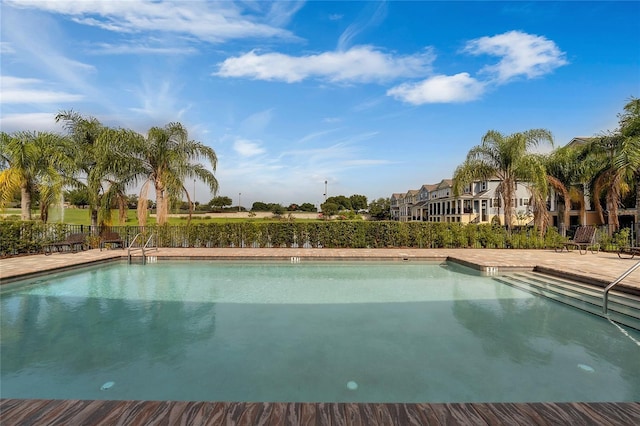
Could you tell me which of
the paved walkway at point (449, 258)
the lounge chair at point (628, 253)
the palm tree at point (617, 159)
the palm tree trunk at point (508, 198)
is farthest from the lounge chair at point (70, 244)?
the palm tree at point (617, 159)

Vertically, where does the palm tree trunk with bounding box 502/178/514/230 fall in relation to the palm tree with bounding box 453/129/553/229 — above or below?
below

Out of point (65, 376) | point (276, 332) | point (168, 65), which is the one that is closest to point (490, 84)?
point (168, 65)

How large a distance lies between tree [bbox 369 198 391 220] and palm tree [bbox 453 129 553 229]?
56.8 meters

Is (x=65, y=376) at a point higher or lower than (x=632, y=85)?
lower

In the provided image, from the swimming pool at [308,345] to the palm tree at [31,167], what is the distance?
740cm

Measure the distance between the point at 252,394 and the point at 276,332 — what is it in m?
1.74

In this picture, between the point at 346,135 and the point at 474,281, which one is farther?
the point at 346,135

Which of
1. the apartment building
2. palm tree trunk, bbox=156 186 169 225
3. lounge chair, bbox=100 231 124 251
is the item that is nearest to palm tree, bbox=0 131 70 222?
lounge chair, bbox=100 231 124 251

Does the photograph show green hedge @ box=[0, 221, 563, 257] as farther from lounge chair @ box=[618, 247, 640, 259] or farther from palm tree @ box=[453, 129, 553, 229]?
lounge chair @ box=[618, 247, 640, 259]

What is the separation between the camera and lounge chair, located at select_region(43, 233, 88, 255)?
12.4m

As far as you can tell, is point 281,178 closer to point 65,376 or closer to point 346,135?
point 346,135

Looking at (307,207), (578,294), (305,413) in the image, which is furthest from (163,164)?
(307,207)

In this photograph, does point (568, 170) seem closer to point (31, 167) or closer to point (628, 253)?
point (628, 253)

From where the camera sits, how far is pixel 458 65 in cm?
1364
